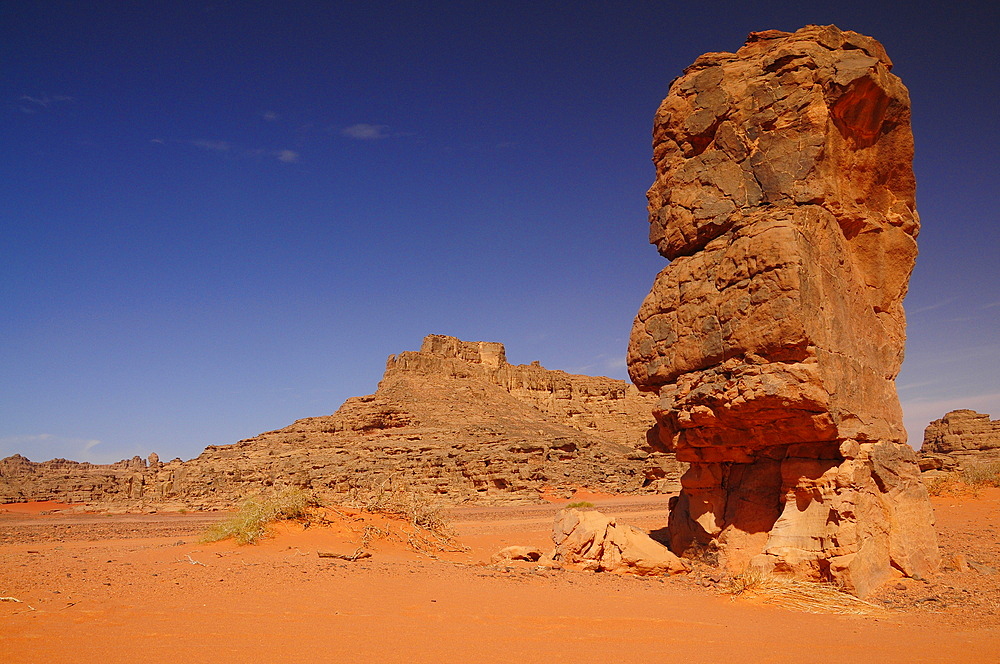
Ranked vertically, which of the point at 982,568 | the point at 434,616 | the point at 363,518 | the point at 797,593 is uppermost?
the point at 363,518

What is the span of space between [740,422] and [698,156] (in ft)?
13.2

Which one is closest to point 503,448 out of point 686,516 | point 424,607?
point 686,516

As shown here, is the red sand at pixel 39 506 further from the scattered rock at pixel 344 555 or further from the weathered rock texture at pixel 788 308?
the weathered rock texture at pixel 788 308

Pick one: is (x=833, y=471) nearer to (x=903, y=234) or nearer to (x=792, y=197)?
(x=792, y=197)

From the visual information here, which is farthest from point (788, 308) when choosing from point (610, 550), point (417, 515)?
point (417, 515)

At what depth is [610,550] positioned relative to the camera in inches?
344

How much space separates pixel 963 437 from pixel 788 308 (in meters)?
34.2

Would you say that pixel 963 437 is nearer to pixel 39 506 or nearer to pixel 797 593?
pixel 797 593

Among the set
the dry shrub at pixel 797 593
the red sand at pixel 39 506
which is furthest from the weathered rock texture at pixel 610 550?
the red sand at pixel 39 506

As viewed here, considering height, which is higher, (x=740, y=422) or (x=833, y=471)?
(x=740, y=422)

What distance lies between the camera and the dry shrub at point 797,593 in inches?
254

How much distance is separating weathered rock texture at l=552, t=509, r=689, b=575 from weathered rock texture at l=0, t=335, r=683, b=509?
43.9 feet

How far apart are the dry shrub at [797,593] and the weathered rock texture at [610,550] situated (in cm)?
125

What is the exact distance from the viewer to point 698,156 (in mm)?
9367
